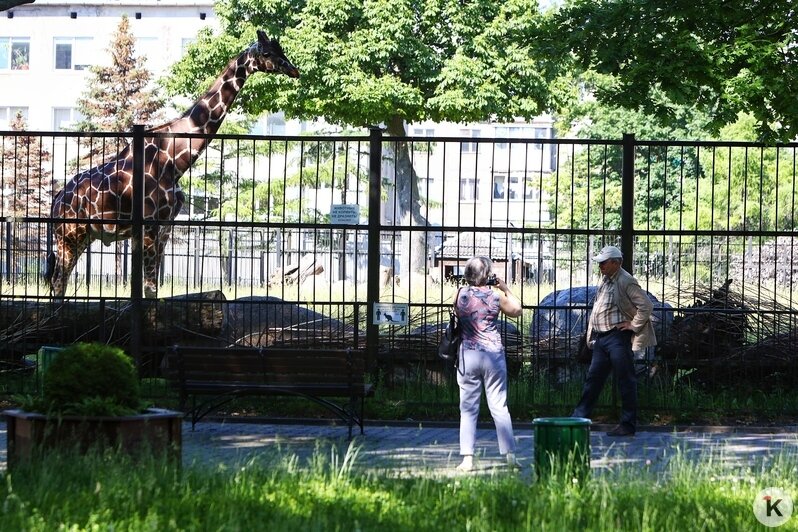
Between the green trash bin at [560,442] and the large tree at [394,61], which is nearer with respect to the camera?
the green trash bin at [560,442]

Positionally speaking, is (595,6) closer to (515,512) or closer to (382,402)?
(382,402)

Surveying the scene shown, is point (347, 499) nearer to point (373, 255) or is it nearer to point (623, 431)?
point (623, 431)

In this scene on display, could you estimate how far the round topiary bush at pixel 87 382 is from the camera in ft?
30.5

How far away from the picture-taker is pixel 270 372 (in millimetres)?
13039

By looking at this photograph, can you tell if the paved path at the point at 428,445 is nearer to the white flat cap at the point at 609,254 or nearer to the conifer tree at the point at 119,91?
the white flat cap at the point at 609,254

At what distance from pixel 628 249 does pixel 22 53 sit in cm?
6142

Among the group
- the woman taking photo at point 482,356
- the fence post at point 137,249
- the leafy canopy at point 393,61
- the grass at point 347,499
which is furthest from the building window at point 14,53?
the grass at point 347,499

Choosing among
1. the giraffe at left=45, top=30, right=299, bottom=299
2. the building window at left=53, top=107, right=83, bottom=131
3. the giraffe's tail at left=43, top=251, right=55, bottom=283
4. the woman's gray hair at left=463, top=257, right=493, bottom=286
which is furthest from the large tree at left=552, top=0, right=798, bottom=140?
the building window at left=53, top=107, right=83, bottom=131

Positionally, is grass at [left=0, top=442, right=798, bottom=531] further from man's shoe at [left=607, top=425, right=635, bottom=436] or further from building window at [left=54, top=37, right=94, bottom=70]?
building window at [left=54, top=37, right=94, bottom=70]

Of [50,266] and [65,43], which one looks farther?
[65,43]

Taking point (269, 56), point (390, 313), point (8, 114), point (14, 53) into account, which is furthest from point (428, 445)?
point (14, 53)

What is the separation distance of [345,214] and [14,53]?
60.5m

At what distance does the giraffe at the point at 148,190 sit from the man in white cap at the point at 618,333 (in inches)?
203

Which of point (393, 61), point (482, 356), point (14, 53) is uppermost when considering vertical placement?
point (14, 53)
